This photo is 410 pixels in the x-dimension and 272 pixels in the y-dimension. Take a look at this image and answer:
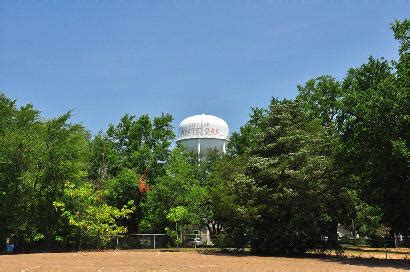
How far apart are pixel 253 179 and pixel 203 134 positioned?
29730 mm

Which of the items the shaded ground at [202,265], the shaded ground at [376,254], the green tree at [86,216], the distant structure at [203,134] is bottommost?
the shaded ground at [376,254]

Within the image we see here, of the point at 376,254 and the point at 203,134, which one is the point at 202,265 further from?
the point at 203,134

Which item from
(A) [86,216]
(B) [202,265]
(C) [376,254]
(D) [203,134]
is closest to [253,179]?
(B) [202,265]

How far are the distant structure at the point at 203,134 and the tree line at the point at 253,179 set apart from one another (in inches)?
500

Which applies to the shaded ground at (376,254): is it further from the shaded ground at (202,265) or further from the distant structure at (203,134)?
the distant structure at (203,134)

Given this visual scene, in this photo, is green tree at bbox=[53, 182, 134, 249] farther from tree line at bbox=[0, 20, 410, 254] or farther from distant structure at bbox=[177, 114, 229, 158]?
distant structure at bbox=[177, 114, 229, 158]

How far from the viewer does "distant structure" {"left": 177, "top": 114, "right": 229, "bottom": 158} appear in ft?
191

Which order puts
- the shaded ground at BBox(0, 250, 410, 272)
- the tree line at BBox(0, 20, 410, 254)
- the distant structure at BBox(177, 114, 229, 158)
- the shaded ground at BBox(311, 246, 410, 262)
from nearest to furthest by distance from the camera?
the shaded ground at BBox(0, 250, 410, 272), the tree line at BBox(0, 20, 410, 254), the shaded ground at BBox(311, 246, 410, 262), the distant structure at BBox(177, 114, 229, 158)

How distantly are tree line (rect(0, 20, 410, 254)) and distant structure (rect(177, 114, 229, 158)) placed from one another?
12.7 metres

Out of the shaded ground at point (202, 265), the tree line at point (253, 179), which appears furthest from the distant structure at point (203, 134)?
the shaded ground at point (202, 265)

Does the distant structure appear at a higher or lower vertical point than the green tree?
higher

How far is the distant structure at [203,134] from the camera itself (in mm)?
58344

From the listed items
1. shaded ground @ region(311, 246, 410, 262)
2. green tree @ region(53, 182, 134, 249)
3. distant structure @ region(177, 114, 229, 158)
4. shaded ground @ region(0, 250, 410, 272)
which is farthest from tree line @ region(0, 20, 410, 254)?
distant structure @ region(177, 114, 229, 158)

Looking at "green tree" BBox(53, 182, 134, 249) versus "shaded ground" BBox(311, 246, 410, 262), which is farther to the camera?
"green tree" BBox(53, 182, 134, 249)
